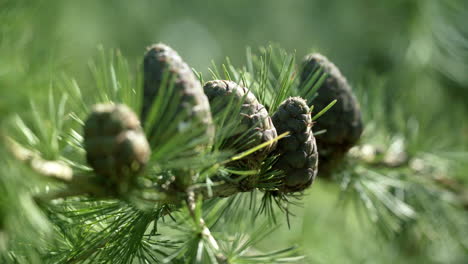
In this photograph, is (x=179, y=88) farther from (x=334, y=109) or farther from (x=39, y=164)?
(x=334, y=109)

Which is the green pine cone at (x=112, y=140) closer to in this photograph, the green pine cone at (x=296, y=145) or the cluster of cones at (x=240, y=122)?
the cluster of cones at (x=240, y=122)

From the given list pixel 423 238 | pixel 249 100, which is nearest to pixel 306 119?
pixel 249 100

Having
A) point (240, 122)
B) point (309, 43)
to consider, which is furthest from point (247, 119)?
point (309, 43)

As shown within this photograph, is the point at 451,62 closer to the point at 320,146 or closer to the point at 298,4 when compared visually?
the point at 320,146

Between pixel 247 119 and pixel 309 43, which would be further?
pixel 309 43

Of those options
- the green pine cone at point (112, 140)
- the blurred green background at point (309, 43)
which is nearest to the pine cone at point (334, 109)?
the blurred green background at point (309, 43)

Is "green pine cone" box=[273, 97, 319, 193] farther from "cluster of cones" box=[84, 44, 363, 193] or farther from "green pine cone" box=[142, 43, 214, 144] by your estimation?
"green pine cone" box=[142, 43, 214, 144]
